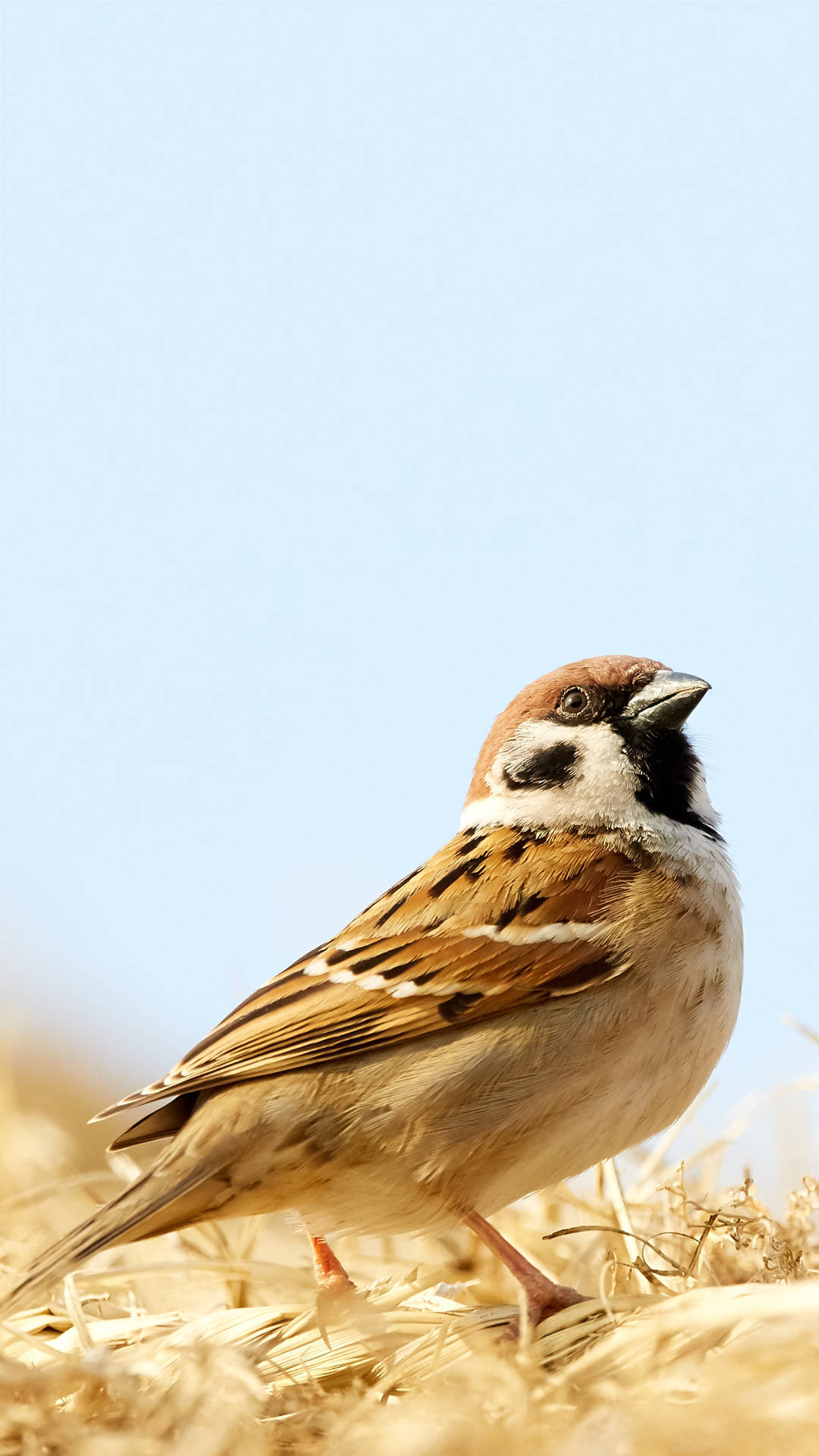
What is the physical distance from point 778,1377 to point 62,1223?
2210 mm

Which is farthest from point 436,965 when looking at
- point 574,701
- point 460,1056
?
point 574,701

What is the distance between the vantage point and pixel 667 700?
3271mm

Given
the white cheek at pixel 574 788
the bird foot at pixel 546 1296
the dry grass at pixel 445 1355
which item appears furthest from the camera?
the white cheek at pixel 574 788

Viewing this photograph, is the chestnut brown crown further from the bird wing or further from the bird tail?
the bird tail

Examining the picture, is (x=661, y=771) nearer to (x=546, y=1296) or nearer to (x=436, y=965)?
(x=436, y=965)

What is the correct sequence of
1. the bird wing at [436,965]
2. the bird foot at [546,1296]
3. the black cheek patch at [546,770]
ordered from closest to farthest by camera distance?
the bird foot at [546,1296], the bird wing at [436,965], the black cheek patch at [546,770]

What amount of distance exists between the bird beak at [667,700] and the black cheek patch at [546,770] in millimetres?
172

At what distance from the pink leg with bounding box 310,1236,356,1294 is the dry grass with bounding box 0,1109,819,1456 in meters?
0.10

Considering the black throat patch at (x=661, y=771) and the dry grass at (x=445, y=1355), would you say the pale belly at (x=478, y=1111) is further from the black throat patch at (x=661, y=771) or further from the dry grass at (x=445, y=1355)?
the black throat patch at (x=661, y=771)

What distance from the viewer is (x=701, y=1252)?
2.47 metres

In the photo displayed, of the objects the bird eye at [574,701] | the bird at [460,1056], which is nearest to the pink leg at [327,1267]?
the bird at [460,1056]

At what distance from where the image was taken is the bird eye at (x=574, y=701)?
3383 mm

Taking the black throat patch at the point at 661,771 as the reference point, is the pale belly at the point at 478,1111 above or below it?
below

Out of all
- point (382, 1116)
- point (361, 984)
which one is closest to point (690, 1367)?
point (382, 1116)
